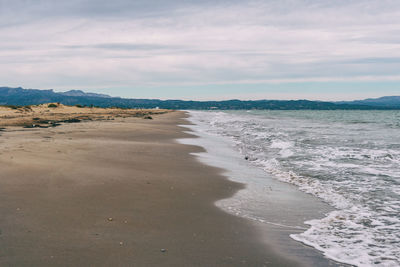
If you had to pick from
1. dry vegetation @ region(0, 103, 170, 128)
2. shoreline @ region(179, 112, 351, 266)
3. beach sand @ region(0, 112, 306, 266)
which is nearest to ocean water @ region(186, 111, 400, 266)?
shoreline @ region(179, 112, 351, 266)

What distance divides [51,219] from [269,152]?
13.8m

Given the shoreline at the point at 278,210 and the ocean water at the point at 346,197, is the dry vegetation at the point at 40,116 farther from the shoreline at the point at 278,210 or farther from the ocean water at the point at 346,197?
the shoreline at the point at 278,210

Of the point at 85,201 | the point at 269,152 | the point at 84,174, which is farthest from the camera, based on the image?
the point at 269,152

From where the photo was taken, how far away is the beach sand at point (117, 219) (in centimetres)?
483

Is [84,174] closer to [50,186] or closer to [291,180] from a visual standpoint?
[50,186]

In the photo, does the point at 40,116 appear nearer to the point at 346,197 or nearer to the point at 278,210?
the point at 278,210

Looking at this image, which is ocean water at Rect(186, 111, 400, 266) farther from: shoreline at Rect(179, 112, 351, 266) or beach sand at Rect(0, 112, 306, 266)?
beach sand at Rect(0, 112, 306, 266)

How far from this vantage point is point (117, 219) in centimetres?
639

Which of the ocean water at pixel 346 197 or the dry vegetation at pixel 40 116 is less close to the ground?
the dry vegetation at pixel 40 116

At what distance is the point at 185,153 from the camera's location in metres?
16.9

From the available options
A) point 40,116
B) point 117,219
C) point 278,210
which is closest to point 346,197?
point 278,210

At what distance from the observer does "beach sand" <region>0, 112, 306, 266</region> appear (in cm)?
483

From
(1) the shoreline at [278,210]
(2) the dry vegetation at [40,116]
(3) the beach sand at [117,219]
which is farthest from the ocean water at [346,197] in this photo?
(2) the dry vegetation at [40,116]

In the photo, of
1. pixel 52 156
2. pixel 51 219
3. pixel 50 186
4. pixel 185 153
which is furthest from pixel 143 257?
pixel 185 153
